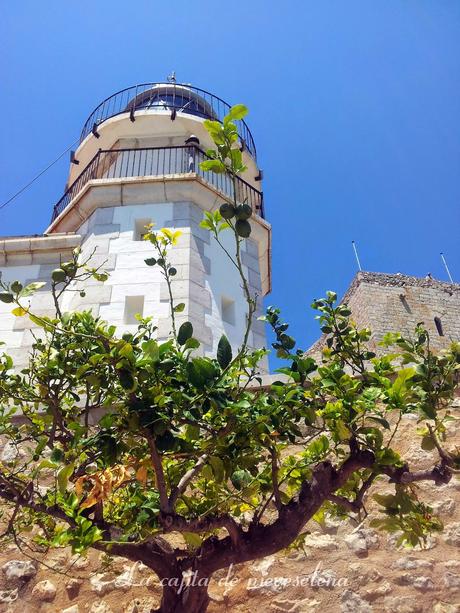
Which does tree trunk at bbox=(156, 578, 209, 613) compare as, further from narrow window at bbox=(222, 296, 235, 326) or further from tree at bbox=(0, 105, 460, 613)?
narrow window at bbox=(222, 296, 235, 326)

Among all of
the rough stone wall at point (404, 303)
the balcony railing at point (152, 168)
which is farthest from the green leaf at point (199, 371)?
the rough stone wall at point (404, 303)

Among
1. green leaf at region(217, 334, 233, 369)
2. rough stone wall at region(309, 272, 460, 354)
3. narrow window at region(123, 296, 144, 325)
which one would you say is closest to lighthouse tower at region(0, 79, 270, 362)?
narrow window at region(123, 296, 144, 325)

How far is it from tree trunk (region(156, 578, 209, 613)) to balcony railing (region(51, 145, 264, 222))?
6005mm

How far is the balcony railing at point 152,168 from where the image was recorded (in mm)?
7820

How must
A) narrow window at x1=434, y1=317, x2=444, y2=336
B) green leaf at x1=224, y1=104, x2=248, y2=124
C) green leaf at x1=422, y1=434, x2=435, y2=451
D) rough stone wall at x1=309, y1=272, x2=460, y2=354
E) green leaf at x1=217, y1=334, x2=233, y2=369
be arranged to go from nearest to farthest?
green leaf at x1=224, y1=104, x2=248, y2=124 → green leaf at x1=217, y1=334, x2=233, y2=369 → green leaf at x1=422, y1=434, x2=435, y2=451 → rough stone wall at x1=309, y1=272, x2=460, y2=354 → narrow window at x1=434, y1=317, x2=444, y2=336

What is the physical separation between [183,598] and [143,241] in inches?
201

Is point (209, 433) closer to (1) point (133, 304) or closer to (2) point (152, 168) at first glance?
(1) point (133, 304)

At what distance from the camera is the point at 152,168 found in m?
7.97

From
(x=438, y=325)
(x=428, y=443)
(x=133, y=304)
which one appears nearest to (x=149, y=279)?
(x=133, y=304)

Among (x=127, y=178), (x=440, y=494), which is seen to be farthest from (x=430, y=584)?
(x=127, y=178)

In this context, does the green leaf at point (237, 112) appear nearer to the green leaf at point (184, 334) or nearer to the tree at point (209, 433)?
the tree at point (209, 433)

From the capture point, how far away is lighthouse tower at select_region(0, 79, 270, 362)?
6.12 metres

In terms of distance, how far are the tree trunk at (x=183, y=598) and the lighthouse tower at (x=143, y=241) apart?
349cm

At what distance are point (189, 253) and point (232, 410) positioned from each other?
190 inches
